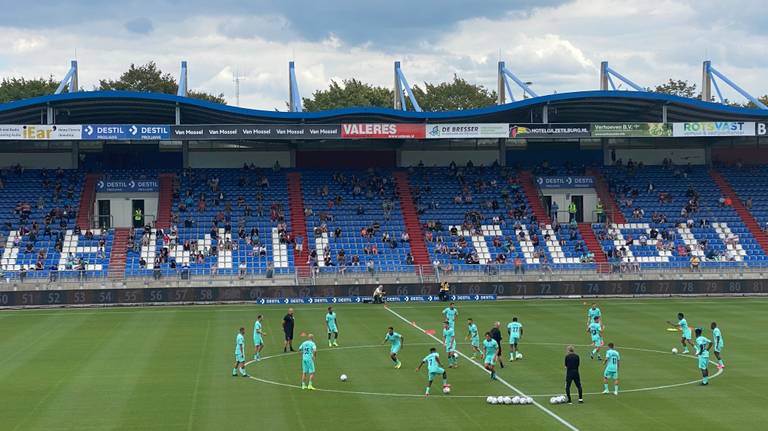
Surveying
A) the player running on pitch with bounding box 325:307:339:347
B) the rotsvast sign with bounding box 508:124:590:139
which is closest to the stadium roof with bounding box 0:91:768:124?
the rotsvast sign with bounding box 508:124:590:139

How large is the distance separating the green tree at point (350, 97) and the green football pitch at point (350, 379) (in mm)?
66196

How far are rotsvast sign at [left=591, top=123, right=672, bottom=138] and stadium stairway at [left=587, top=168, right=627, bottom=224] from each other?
5.36m

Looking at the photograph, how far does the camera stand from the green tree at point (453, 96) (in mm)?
121812

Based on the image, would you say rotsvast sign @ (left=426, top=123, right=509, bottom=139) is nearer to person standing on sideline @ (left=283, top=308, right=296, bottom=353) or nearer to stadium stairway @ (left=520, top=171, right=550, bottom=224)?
stadium stairway @ (left=520, top=171, right=550, bottom=224)

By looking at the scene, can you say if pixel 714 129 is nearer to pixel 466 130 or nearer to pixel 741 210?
pixel 741 210

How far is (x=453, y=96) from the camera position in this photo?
12269 cm

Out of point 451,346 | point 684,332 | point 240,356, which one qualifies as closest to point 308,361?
point 240,356

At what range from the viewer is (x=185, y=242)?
213ft

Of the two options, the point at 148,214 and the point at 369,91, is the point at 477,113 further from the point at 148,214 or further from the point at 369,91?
the point at 369,91

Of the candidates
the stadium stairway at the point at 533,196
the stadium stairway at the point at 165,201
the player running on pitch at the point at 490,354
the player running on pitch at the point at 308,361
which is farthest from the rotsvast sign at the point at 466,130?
the player running on pitch at the point at 308,361

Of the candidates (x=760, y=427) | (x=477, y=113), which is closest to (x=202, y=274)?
(x=477, y=113)

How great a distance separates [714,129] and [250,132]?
31.3 m

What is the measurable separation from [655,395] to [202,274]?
3509 cm

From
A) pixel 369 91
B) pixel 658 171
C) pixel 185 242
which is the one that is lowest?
pixel 185 242
